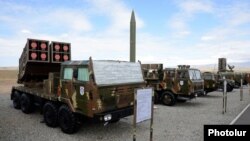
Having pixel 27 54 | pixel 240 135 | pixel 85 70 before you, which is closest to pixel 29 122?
pixel 27 54

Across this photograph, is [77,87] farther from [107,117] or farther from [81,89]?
[107,117]

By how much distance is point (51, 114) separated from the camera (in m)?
10.2

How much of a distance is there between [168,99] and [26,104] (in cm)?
793

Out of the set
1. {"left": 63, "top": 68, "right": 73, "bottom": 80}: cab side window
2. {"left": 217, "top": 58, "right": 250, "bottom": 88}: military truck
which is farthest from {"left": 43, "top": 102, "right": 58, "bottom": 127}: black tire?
{"left": 217, "top": 58, "right": 250, "bottom": 88}: military truck

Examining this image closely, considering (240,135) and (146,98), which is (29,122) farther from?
(240,135)

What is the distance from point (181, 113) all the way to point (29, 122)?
277 inches

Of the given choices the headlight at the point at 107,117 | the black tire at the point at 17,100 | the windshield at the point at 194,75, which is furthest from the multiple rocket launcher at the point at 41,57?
the windshield at the point at 194,75

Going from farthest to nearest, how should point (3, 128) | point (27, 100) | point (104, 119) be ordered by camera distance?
1. point (27, 100)
2. point (3, 128)
3. point (104, 119)

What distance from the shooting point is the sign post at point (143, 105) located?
260 inches

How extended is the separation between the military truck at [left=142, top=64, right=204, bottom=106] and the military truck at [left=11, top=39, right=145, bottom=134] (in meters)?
5.97

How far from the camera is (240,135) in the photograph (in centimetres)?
673

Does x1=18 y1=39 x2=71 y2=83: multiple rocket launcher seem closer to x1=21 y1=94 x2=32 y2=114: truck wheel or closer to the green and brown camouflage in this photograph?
x1=21 y1=94 x2=32 y2=114: truck wheel

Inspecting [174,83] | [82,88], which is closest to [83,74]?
[82,88]

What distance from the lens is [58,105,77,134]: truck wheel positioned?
29.7ft
